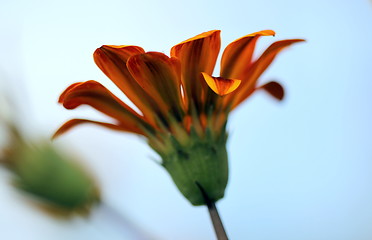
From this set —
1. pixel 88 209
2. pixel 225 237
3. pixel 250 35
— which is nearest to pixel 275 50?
pixel 250 35

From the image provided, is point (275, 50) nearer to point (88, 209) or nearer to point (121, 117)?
point (121, 117)

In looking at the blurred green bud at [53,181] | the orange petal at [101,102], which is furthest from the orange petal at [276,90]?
the blurred green bud at [53,181]

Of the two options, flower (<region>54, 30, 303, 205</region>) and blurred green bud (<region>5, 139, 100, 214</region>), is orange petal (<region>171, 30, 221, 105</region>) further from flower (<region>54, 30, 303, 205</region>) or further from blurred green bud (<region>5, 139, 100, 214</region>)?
blurred green bud (<region>5, 139, 100, 214</region>)

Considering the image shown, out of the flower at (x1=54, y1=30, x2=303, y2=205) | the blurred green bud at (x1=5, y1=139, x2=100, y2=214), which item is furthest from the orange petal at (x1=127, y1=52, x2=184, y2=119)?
the blurred green bud at (x1=5, y1=139, x2=100, y2=214)

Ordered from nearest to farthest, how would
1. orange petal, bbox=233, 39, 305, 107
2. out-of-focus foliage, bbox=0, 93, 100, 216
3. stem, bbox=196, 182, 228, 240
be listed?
1. stem, bbox=196, 182, 228, 240
2. orange petal, bbox=233, 39, 305, 107
3. out-of-focus foliage, bbox=0, 93, 100, 216

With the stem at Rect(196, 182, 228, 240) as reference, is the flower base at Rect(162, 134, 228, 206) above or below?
above

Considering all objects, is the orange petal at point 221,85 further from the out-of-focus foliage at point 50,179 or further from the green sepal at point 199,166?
the out-of-focus foliage at point 50,179
